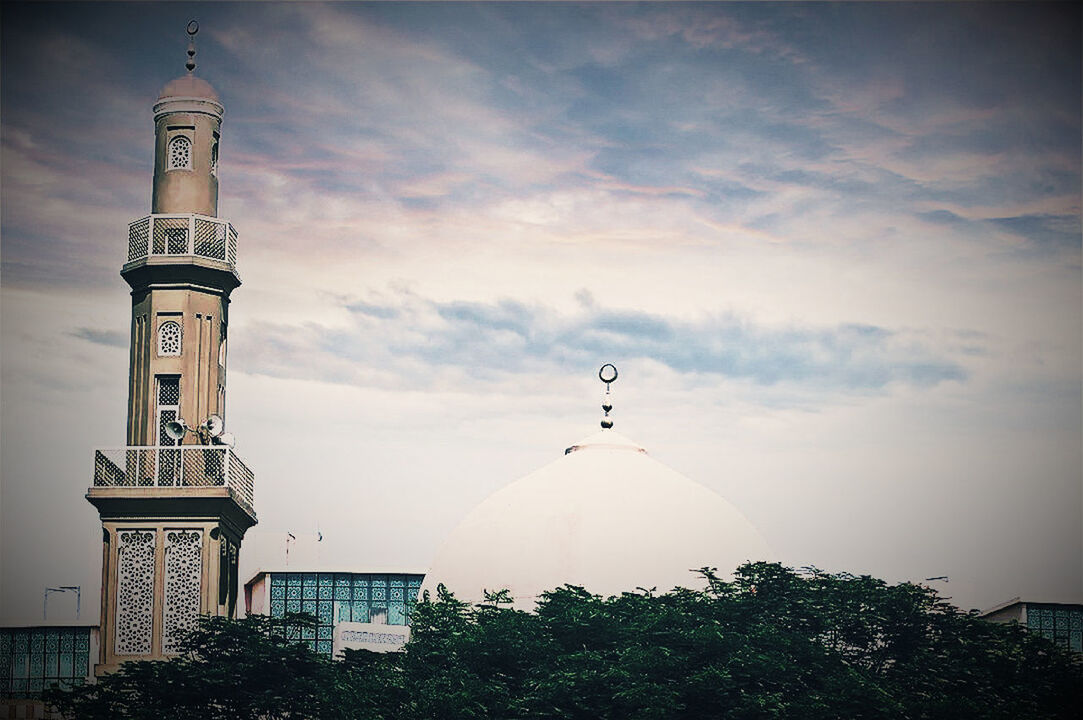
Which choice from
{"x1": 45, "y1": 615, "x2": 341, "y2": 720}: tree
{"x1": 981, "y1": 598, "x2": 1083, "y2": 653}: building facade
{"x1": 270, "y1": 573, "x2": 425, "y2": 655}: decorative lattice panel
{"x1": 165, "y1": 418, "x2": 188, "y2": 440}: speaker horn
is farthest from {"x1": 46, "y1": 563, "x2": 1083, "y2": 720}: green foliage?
{"x1": 270, "y1": 573, "x2": 425, "y2": 655}: decorative lattice panel

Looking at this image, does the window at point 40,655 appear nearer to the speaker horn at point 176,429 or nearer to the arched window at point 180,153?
the speaker horn at point 176,429

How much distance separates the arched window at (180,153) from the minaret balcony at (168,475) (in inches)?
196

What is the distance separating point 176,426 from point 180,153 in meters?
4.92

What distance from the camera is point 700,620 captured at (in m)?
26.4

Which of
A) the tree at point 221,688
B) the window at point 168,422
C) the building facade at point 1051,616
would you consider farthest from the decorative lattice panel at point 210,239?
the building facade at point 1051,616

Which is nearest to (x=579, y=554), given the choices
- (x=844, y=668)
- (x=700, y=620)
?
(x=700, y=620)

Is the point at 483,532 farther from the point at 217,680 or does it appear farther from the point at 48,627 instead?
the point at 48,627

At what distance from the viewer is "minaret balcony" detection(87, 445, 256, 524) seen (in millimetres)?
28953

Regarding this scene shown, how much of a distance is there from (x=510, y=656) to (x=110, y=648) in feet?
22.8

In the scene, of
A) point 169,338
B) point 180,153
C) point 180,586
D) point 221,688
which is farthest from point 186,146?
point 221,688

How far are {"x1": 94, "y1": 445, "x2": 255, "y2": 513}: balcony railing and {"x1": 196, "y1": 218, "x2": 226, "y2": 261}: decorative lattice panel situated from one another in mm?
3445

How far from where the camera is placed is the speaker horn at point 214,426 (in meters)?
29.6

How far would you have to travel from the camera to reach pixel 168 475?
96.0 ft

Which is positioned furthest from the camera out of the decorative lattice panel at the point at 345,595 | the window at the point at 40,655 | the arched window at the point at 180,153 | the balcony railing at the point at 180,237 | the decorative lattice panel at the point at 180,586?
the decorative lattice panel at the point at 345,595
